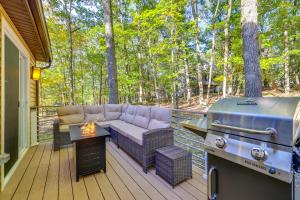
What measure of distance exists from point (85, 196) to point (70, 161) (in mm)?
1352

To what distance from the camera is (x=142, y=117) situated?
379cm

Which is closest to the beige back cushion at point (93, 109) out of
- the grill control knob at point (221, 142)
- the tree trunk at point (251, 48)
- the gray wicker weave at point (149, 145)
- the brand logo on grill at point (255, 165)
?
the gray wicker weave at point (149, 145)

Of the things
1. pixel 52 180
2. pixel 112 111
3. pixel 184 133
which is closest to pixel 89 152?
pixel 52 180

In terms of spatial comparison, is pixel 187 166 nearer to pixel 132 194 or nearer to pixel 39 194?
pixel 132 194

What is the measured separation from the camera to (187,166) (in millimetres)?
2432

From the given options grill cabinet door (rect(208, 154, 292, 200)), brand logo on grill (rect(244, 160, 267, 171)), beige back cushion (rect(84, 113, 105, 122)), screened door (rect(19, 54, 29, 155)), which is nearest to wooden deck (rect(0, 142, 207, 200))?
screened door (rect(19, 54, 29, 155))

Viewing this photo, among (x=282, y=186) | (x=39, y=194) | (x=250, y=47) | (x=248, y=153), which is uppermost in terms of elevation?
(x=250, y=47)

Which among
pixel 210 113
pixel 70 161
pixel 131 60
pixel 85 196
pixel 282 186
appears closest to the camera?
pixel 282 186

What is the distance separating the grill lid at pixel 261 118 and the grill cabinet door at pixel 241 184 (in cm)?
21

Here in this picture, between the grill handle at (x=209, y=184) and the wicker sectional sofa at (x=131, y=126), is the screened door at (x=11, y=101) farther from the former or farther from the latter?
the grill handle at (x=209, y=184)

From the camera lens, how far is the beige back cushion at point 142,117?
3.59m

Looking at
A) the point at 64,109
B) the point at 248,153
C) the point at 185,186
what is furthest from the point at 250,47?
the point at 64,109

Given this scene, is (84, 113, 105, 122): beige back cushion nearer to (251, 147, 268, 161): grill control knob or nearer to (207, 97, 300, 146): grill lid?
(207, 97, 300, 146): grill lid

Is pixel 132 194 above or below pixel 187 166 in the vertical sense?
below
